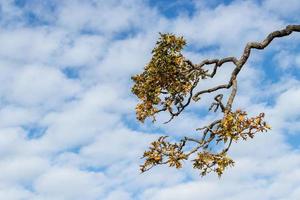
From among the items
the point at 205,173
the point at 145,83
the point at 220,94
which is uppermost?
the point at 145,83

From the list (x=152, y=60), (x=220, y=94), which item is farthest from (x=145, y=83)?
(x=220, y=94)

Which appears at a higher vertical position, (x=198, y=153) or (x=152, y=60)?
(x=152, y=60)

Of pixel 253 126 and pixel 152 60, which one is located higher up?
pixel 152 60

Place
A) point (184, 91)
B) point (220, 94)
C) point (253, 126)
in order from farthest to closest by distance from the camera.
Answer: point (184, 91), point (220, 94), point (253, 126)

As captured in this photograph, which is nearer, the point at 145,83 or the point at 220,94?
the point at 220,94

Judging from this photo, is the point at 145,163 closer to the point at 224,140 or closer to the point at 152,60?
the point at 224,140

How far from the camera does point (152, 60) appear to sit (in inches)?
821

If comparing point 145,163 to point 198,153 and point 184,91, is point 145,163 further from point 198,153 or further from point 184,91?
point 184,91

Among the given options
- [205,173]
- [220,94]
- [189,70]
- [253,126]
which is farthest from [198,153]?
[189,70]

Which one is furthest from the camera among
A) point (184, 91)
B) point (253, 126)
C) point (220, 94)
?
point (184, 91)

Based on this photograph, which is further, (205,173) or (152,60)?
(152,60)

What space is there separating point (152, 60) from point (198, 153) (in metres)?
4.61

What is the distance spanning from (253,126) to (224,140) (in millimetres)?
797

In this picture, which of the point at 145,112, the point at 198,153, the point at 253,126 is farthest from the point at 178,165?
the point at 145,112
